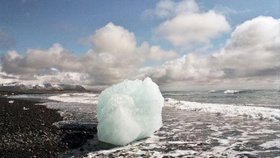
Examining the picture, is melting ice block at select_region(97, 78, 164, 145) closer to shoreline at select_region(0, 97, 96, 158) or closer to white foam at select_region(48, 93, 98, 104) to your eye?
shoreline at select_region(0, 97, 96, 158)

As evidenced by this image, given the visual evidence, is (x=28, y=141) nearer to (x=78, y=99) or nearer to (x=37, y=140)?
(x=37, y=140)

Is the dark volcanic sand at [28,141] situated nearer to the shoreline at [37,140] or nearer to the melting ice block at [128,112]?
the shoreline at [37,140]

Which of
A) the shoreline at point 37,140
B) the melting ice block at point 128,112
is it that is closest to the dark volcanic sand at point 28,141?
the shoreline at point 37,140

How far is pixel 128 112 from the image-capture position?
15.0m

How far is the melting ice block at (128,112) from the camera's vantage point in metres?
14.4

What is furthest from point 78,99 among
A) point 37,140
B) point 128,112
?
point 128,112

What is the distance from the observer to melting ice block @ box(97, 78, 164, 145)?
47.4 ft

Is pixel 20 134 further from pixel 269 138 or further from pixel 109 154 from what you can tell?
pixel 269 138

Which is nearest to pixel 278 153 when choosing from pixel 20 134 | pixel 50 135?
pixel 50 135

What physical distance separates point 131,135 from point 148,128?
1174 mm

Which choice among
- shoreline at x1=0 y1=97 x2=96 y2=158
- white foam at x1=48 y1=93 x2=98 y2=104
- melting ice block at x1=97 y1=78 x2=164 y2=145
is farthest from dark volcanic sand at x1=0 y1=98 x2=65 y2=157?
white foam at x1=48 y1=93 x2=98 y2=104

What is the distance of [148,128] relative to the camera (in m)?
15.3

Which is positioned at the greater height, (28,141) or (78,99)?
(78,99)

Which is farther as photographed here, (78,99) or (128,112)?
(78,99)
